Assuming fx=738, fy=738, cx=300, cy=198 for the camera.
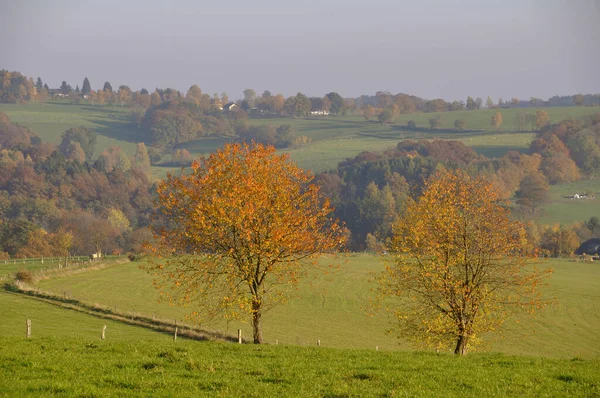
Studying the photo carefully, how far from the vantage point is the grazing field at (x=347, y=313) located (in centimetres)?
5025

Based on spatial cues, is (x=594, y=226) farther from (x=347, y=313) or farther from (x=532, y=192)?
(x=347, y=313)

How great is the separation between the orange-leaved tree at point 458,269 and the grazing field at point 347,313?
7.63 metres

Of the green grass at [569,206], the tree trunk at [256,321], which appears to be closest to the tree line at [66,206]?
the green grass at [569,206]

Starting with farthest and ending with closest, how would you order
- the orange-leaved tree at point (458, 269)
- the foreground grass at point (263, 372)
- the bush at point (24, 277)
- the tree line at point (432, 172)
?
1. the tree line at point (432, 172)
2. the bush at point (24, 277)
3. the orange-leaved tree at point (458, 269)
4. the foreground grass at point (263, 372)

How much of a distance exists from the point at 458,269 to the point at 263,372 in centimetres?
1746

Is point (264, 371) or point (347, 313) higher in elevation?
point (264, 371)

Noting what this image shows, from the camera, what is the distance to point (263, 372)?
18.5 meters

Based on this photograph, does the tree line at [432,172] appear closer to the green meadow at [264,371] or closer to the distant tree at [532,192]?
the distant tree at [532,192]

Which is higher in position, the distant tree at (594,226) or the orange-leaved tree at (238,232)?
the orange-leaved tree at (238,232)

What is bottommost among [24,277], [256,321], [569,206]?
[569,206]

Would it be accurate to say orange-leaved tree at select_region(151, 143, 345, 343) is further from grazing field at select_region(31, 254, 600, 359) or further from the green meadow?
grazing field at select_region(31, 254, 600, 359)

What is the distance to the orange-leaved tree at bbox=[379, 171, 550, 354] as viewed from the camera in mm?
32375

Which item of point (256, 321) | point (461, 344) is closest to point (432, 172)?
point (461, 344)

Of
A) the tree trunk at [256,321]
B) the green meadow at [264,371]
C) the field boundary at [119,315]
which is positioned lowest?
the field boundary at [119,315]
